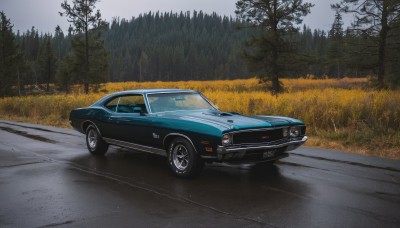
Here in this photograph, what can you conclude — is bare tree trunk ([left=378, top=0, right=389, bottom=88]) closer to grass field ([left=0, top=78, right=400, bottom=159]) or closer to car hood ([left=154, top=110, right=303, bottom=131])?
grass field ([left=0, top=78, right=400, bottom=159])

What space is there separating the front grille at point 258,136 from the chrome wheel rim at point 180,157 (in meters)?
0.93

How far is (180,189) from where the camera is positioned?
19.5 feet

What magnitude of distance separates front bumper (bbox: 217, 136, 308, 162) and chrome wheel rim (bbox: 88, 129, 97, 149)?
13.1ft

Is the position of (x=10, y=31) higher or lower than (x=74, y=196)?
higher

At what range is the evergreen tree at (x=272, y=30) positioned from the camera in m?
29.1

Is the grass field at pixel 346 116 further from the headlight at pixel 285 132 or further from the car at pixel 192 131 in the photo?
the car at pixel 192 131

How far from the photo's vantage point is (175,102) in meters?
7.68

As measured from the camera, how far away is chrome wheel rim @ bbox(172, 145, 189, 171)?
259 inches

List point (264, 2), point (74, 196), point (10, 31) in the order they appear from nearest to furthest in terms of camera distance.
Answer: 1. point (74, 196)
2. point (264, 2)
3. point (10, 31)

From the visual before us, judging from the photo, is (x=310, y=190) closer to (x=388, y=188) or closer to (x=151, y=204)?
(x=388, y=188)

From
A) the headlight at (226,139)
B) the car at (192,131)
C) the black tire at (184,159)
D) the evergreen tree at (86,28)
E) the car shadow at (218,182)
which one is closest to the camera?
the car shadow at (218,182)

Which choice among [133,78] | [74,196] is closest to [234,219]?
[74,196]

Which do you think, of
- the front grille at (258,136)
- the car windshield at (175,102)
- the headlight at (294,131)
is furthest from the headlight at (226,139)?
the car windshield at (175,102)

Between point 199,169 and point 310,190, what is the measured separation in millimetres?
1744
